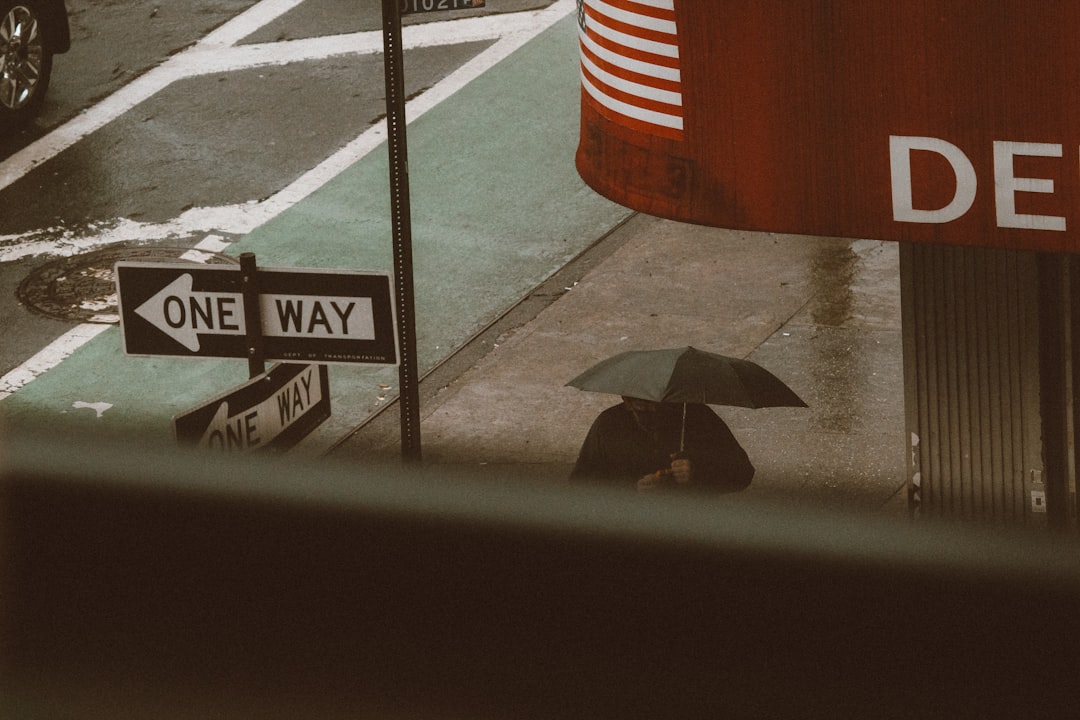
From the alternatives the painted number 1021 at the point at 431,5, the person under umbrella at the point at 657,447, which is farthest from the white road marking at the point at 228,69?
the person under umbrella at the point at 657,447

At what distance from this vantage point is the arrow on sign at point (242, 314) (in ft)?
23.1

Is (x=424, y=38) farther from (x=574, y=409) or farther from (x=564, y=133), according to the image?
(x=574, y=409)

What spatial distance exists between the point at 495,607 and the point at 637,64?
208cm

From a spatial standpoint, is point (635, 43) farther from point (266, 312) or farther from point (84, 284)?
point (84, 284)

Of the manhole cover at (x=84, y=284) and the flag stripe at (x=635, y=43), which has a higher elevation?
the flag stripe at (x=635, y=43)

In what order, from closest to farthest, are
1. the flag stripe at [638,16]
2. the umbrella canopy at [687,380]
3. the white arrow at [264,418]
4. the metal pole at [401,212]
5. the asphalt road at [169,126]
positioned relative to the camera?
1. the flag stripe at [638,16]
2. the white arrow at [264,418]
3. the metal pole at [401,212]
4. the umbrella canopy at [687,380]
5. the asphalt road at [169,126]

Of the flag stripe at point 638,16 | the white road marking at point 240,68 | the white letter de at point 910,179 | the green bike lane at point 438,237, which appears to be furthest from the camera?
the white road marking at point 240,68

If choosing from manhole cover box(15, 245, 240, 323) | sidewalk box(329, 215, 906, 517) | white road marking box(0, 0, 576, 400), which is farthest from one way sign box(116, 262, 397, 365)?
manhole cover box(15, 245, 240, 323)

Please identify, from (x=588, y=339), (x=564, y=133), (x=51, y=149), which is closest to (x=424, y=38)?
(x=564, y=133)

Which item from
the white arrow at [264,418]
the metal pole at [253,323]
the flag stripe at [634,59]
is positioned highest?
the flag stripe at [634,59]

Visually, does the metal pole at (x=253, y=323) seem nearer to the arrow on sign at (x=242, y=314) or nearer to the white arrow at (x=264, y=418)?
the arrow on sign at (x=242, y=314)

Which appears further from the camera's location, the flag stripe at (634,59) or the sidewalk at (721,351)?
the sidewalk at (721,351)

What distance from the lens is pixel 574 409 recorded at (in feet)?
36.1

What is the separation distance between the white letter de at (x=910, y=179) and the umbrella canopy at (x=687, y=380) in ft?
5.72
